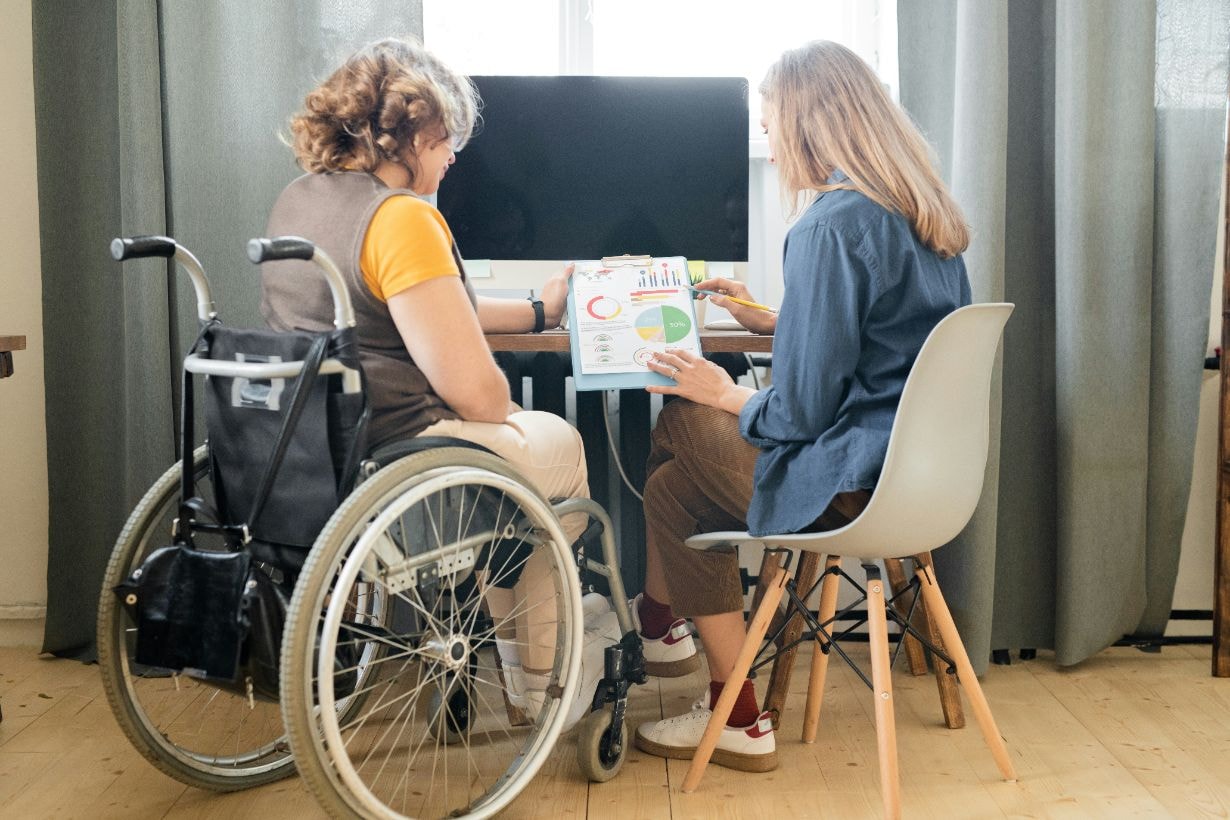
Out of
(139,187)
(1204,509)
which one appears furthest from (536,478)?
(1204,509)

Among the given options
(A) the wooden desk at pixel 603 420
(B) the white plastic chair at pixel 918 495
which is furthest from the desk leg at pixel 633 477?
(B) the white plastic chair at pixel 918 495

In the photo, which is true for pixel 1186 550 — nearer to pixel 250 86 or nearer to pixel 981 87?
pixel 981 87

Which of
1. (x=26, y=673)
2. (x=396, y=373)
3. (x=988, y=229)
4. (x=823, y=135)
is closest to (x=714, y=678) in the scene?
(x=396, y=373)

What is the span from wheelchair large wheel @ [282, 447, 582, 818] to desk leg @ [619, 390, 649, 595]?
48 centimetres

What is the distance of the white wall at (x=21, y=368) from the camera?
235cm

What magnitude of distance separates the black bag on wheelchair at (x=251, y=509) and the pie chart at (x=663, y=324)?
2.01ft

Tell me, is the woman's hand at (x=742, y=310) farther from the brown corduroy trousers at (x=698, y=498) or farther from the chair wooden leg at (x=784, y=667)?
the chair wooden leg at (x=784, y=667)

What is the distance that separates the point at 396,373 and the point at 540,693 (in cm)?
55

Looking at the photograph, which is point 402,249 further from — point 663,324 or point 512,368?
point 512,368

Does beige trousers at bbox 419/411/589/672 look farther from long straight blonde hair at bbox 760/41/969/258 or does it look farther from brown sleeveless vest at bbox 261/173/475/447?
long straight blonde hair at bbox 760/41/969/258

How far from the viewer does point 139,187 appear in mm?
2176

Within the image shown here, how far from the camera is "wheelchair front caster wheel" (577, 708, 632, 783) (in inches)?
66.7

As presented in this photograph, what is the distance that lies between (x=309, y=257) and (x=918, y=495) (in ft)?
2.75

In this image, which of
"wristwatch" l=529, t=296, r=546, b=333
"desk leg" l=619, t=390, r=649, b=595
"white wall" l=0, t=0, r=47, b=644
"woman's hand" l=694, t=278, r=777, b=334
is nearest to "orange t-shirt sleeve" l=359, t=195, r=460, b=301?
"wristwatch" l=529, t=296, r=546, b=333
